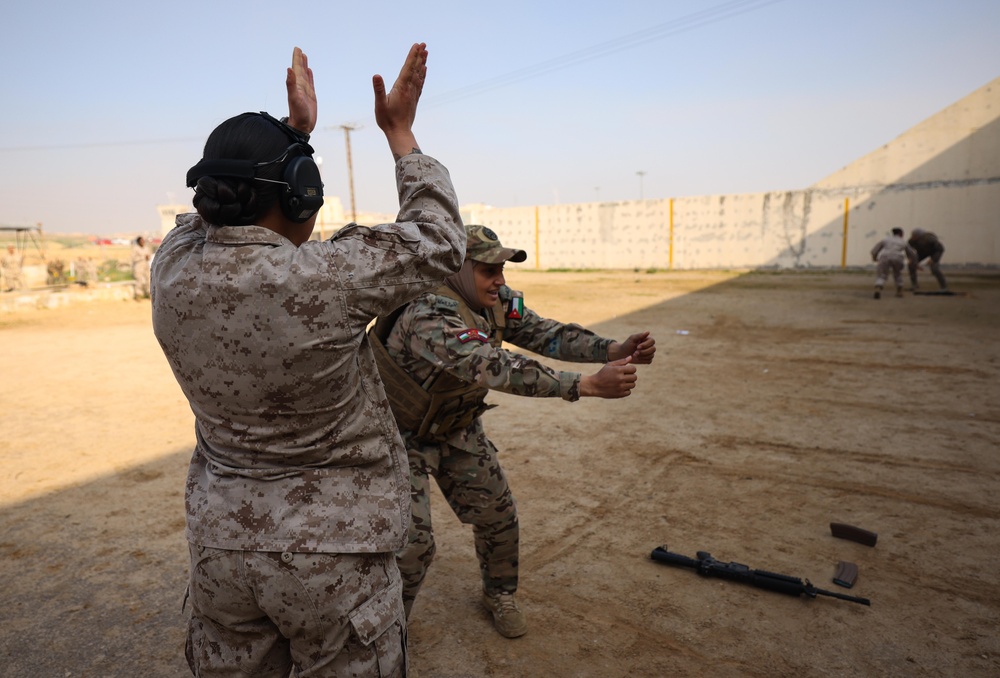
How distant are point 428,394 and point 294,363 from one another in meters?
1.27

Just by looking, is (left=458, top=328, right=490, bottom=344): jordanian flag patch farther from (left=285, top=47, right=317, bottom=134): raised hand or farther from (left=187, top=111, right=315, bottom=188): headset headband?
(left=187, top=111, right=315, bottom=188): headset headband

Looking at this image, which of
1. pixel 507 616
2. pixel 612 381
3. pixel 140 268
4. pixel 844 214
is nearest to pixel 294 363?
pixel 612 381

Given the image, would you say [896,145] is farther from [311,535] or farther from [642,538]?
[311,535]

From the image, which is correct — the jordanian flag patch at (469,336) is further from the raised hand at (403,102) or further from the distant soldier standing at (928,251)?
the distant soldier standing at (928,251)

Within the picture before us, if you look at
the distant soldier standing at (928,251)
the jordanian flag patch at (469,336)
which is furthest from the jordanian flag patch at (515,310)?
the distant soldier standing at (928,251)

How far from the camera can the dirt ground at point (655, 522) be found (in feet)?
9.06

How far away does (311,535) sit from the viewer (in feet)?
4.59

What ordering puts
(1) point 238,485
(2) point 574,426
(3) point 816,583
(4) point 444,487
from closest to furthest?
(1) point 238,485 < (4) point 444,487 < (3) point 816,583 < (2) point 574,426

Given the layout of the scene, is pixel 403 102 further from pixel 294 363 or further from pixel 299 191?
pixel 294 363

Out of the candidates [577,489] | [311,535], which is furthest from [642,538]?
[311,535]

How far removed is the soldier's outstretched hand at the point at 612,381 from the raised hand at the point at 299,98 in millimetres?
1162

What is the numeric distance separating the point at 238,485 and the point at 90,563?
109 inches

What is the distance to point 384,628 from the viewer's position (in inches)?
57.2

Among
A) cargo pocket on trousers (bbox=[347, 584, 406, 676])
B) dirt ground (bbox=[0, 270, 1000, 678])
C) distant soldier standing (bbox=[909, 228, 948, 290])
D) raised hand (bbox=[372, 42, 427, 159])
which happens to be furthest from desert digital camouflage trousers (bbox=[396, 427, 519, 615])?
distant soldier standing (bbox=[909, 228, 948, 290])
